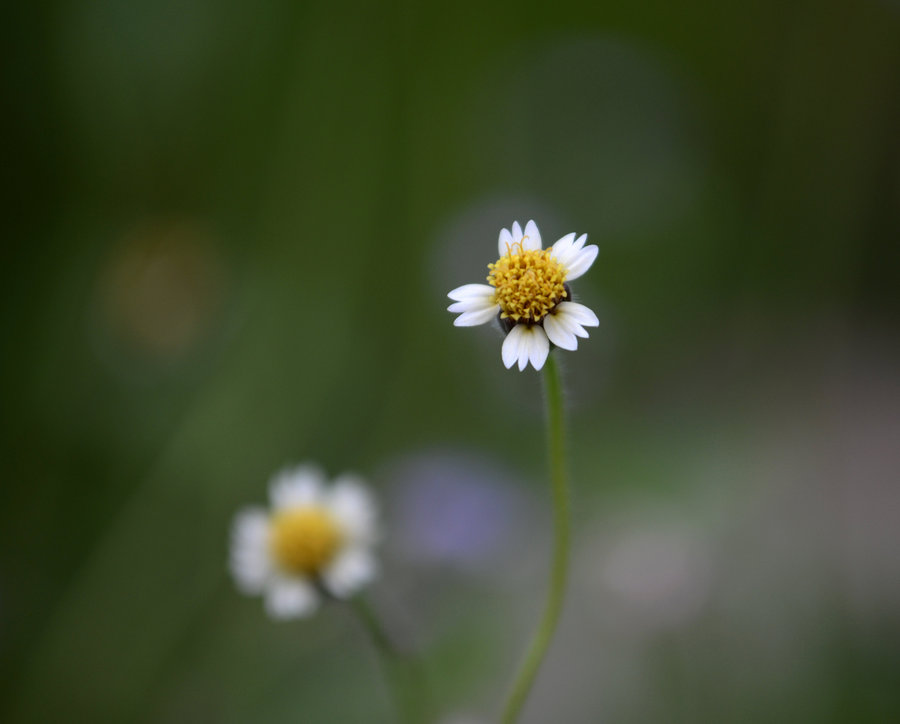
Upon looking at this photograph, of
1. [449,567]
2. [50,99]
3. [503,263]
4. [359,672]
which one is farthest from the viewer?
[50,99]

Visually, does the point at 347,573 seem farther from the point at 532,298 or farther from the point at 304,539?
the point at 532,298

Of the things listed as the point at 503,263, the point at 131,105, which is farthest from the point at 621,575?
the point at 131,105

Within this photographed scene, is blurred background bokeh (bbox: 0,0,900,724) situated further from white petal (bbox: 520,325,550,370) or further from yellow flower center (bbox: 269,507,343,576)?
white petal (bbox: 520,325,550,370)

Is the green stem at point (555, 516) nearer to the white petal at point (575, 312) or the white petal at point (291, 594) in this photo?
the white petal at point (575, 312)

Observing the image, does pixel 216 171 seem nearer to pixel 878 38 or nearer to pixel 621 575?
pixel 621 575

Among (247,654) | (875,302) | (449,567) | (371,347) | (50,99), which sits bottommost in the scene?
(247,654)

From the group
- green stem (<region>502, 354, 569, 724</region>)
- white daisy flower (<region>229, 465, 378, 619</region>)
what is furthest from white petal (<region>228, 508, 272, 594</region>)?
green stem (<region>502, 354, 569, 724</region>)
